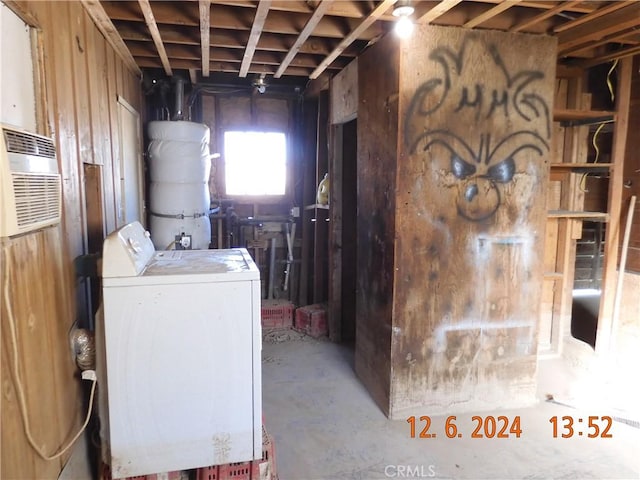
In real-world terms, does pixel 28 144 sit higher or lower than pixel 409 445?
higher

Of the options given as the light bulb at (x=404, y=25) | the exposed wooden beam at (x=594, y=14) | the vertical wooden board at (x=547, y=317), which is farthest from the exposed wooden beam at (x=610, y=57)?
the light bulb at (x=404, y=25)

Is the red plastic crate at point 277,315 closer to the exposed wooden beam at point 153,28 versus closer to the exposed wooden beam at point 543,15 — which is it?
the exposed wooden beam at point 153,28

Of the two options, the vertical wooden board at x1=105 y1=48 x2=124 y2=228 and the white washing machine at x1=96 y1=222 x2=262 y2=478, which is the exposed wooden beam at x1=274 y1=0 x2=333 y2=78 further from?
A: the white washing machine at x1=96 y1=222 x2=262 y2=478

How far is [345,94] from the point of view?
11.5ft

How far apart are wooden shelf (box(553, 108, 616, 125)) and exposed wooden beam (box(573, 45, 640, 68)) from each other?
0.38 meters

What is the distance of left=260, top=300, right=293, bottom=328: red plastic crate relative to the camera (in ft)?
14.6

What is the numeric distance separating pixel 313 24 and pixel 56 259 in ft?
5.80

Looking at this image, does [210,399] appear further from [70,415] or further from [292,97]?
[292,97]

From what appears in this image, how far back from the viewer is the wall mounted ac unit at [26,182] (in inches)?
49.4

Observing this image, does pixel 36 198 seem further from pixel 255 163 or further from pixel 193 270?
pixel 255 163

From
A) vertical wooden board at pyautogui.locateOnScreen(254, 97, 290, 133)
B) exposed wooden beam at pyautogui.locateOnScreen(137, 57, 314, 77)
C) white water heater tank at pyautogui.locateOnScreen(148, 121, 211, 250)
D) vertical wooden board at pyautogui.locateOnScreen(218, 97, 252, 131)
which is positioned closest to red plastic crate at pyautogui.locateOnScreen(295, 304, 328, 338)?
white water heater tank at pyautogui.locateOnScreen(148, 121, 211, 250)

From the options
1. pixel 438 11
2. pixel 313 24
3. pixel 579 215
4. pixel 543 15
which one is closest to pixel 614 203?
pixel 579 215

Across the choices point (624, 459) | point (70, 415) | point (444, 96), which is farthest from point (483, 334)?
point (70, 415)

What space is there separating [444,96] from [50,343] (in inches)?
91.6
